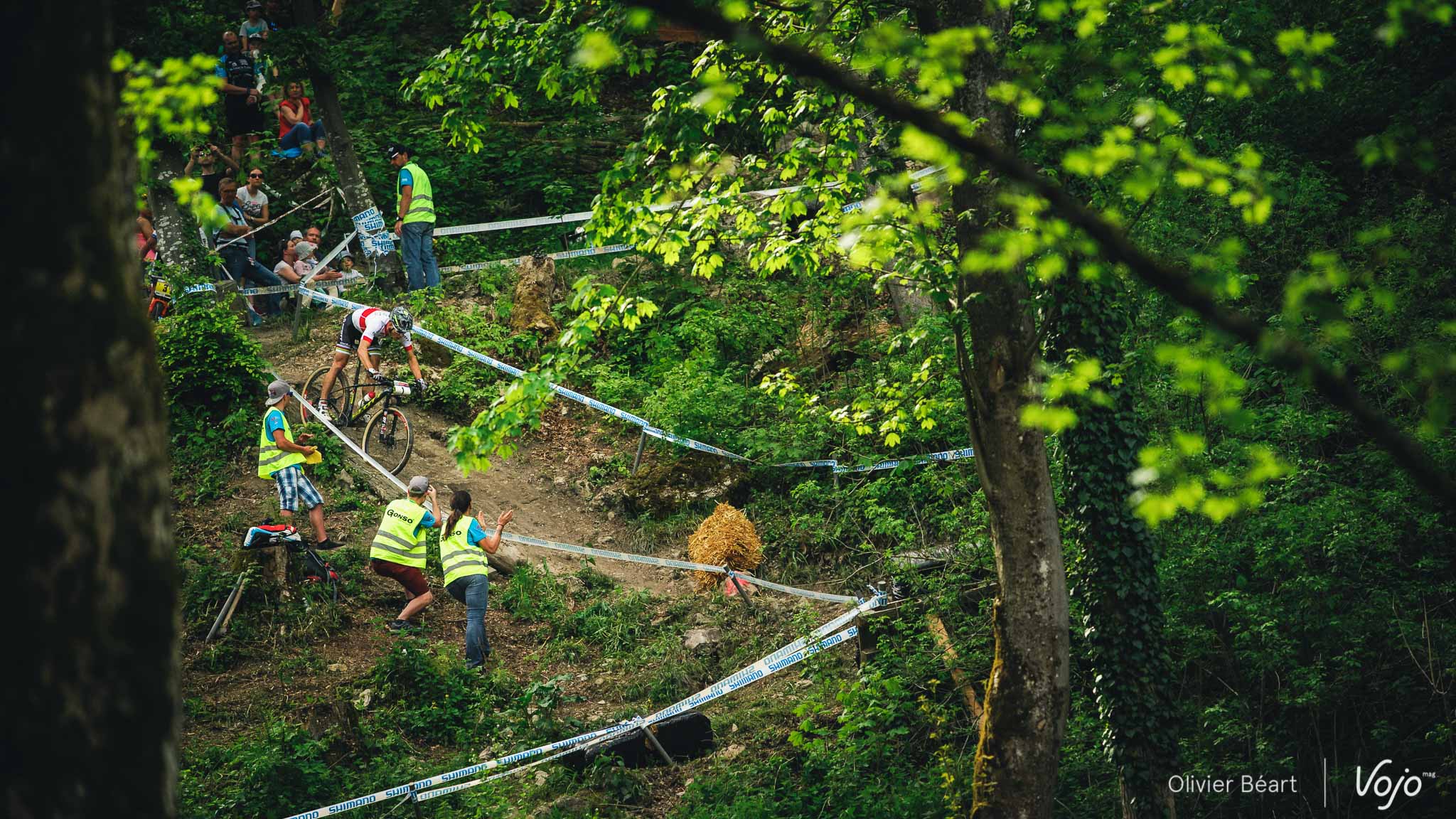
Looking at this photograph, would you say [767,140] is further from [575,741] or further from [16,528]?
[16,528]

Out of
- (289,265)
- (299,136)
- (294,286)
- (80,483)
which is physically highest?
(299,136)

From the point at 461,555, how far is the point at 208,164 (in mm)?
9481

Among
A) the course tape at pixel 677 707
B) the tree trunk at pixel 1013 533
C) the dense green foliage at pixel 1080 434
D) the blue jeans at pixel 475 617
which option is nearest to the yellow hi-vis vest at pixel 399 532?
the blue jeans at pixel 475 617

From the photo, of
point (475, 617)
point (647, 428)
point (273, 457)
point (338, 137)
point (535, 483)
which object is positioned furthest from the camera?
point (338, 137)

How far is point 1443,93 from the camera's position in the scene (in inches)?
438

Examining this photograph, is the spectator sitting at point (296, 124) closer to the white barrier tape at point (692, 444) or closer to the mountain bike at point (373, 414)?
the mountain bike at point (373, 414)

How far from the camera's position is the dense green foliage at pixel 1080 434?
568cm

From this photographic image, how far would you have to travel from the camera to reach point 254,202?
15336mm

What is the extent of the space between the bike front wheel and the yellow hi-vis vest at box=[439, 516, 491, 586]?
8.03 ft

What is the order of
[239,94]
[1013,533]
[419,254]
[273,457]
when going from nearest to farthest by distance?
[1013,533] < [273,457] < [419,254] < [239,94]

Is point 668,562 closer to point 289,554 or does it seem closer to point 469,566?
point 469,566

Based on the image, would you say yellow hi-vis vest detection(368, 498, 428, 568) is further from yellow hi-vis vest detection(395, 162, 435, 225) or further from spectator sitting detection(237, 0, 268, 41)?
spectator sitting detection(237, 0, 268, 41)

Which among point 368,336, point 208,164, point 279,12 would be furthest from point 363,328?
point 279,12

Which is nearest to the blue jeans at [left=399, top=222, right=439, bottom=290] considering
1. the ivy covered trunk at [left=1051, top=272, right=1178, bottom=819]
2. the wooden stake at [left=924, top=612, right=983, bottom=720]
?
the wooden stake at [left=924, top=612, right=983, bottom=720]
